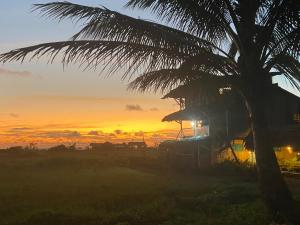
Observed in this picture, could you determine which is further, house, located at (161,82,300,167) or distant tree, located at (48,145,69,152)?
distant tree, located at (48,145,69,152)

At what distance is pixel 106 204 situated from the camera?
12805 mm

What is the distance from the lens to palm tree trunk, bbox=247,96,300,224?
9336 millimetres

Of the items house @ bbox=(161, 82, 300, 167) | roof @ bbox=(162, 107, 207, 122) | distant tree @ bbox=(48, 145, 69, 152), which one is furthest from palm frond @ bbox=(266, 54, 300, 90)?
distant tree @ bbox=(48, 145, 69, 152)

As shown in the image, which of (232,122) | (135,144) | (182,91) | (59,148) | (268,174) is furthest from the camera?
(135,144)

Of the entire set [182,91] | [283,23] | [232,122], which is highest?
[283,23]

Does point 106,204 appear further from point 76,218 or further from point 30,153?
point 30,153

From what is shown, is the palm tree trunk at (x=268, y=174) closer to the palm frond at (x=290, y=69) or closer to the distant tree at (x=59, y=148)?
the palm frond at (x=290, y=69)

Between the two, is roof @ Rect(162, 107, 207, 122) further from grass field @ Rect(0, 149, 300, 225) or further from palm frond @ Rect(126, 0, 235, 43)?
palm frond @ Rect(126, 0, 235, 43)

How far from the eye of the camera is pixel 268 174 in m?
9.51

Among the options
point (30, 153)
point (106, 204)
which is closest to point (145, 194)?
point (106, 204)

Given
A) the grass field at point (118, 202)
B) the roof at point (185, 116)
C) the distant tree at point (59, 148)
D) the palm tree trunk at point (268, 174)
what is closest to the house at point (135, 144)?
the distant tree at point (59, 148)

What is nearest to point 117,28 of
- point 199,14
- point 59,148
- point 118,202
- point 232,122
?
point 199,14

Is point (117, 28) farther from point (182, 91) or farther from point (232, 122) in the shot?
point (232, 122)

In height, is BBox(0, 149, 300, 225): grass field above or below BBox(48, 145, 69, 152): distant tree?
below
